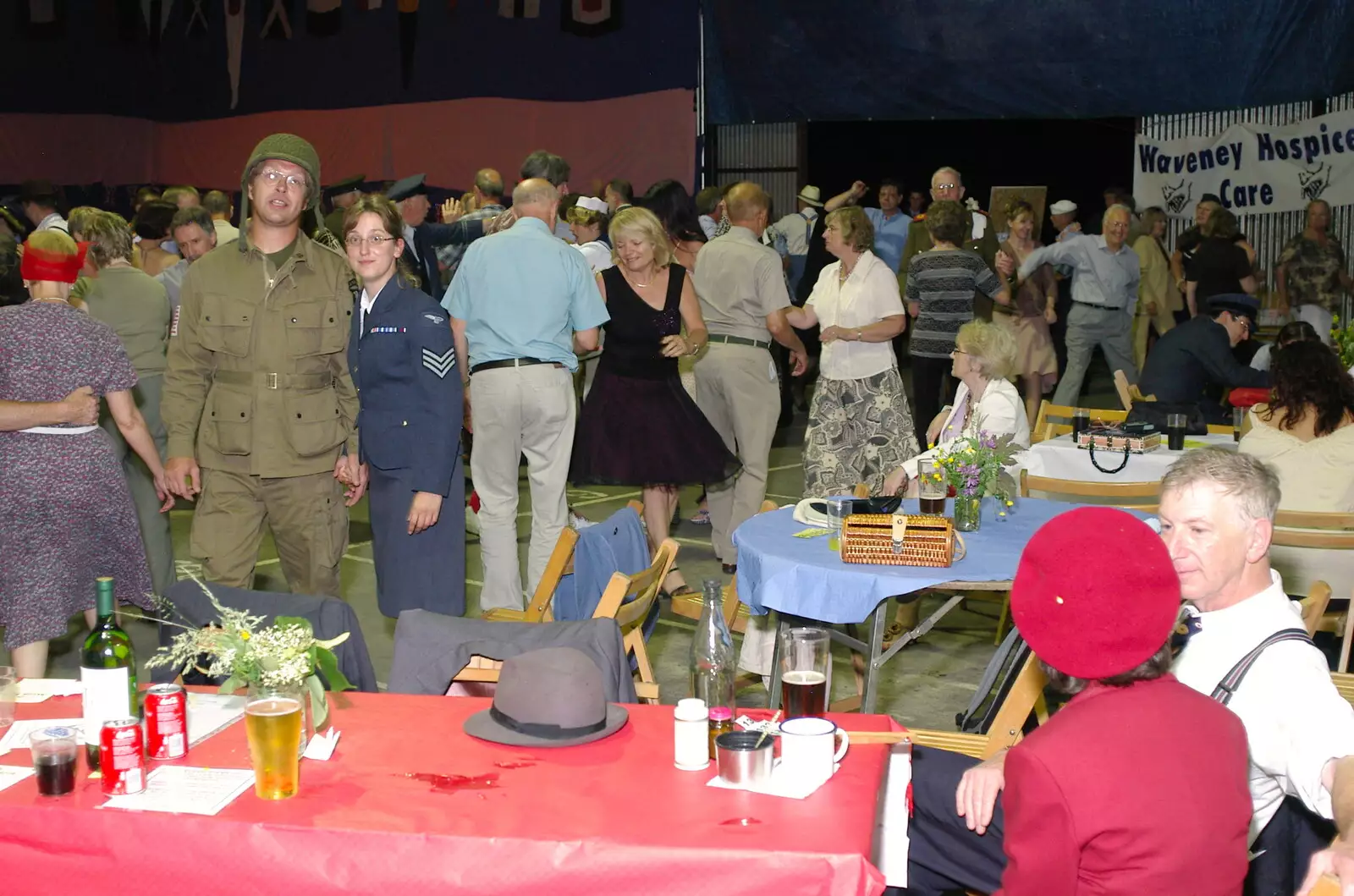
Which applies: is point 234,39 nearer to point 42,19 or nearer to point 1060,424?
point 42,19

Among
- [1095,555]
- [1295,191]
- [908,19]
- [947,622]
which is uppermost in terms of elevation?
[908,19]

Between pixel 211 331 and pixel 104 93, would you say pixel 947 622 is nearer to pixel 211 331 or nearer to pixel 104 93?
pixel 211 331

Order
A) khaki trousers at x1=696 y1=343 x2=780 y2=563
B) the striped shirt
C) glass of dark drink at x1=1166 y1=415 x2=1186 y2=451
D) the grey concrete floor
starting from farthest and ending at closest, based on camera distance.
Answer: the striped shirt
khaki trousers at x1=696 y1=343 x2=780 y2=563
glass of dark drink at x1=1166 y1=415 x2=1186 y2=451
the grey concrete floor

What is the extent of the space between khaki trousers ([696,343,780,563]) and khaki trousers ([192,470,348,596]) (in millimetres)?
2685

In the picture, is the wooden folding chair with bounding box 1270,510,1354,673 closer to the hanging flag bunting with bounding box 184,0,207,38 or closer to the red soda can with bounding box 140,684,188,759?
the red soda can with bounding box 140,684,188,759

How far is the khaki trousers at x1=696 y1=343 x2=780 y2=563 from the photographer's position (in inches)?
268

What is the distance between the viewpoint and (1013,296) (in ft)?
33.6

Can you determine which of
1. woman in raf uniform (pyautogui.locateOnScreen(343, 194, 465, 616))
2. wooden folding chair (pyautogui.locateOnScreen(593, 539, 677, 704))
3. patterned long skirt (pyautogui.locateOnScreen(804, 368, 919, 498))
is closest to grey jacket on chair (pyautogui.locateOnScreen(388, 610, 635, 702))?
wooden folding chair (pyautogui.locateOnScreen(593, 539, 677, 704))

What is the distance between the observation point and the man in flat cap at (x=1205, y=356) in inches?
274

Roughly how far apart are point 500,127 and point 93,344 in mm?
9774

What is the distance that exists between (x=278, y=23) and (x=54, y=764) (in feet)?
46.3

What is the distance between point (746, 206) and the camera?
22.6 ft

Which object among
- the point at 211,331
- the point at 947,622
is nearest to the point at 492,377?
the point at 211,331

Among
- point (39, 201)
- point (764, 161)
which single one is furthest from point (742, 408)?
point (764, 161)
